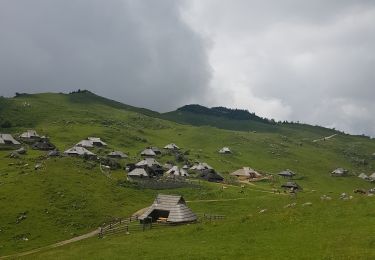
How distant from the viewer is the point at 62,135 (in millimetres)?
182000

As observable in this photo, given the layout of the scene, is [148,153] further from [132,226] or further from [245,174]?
[132,226]

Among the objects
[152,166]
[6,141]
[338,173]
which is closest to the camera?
[152,166]

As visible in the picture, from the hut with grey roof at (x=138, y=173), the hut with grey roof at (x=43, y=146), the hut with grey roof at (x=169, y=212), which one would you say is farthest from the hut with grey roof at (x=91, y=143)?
the hut with grey roof at (x=169, y=212)

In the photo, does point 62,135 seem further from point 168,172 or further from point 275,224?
point 275,224

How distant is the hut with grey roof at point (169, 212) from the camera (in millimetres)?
63438

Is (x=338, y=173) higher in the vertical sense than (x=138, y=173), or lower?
higher

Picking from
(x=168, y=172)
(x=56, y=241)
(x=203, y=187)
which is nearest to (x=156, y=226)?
(x=56, y=241)

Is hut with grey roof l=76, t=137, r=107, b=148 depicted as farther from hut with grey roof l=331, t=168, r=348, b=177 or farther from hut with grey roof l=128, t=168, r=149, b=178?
hut with grey roof l=331, t=168, r=348, b=177

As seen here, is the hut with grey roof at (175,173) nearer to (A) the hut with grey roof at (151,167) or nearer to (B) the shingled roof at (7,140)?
(A) the hut with grey roof at (151,167)

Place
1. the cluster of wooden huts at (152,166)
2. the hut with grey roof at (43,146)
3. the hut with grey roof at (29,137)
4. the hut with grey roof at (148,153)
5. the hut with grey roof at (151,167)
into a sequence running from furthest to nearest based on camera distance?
the hut with grey roof at (148,153), the hut with grey roof at (29,137), the hut with grey roof at (43,146), the cluster of wooden huts at (152,166), the hut with grey roof at (151,167)

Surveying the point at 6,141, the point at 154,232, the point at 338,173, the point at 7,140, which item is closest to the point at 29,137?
the point at 7,140

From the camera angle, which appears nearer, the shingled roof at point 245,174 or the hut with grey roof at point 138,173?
the hut with grey roof at point 138,173

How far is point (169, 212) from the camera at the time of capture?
64.9 metres

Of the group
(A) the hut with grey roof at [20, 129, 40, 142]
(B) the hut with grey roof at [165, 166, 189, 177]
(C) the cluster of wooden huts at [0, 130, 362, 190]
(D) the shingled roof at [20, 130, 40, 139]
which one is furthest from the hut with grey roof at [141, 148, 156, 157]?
(D) the shingled roof at [20, 130, 40, 139]
